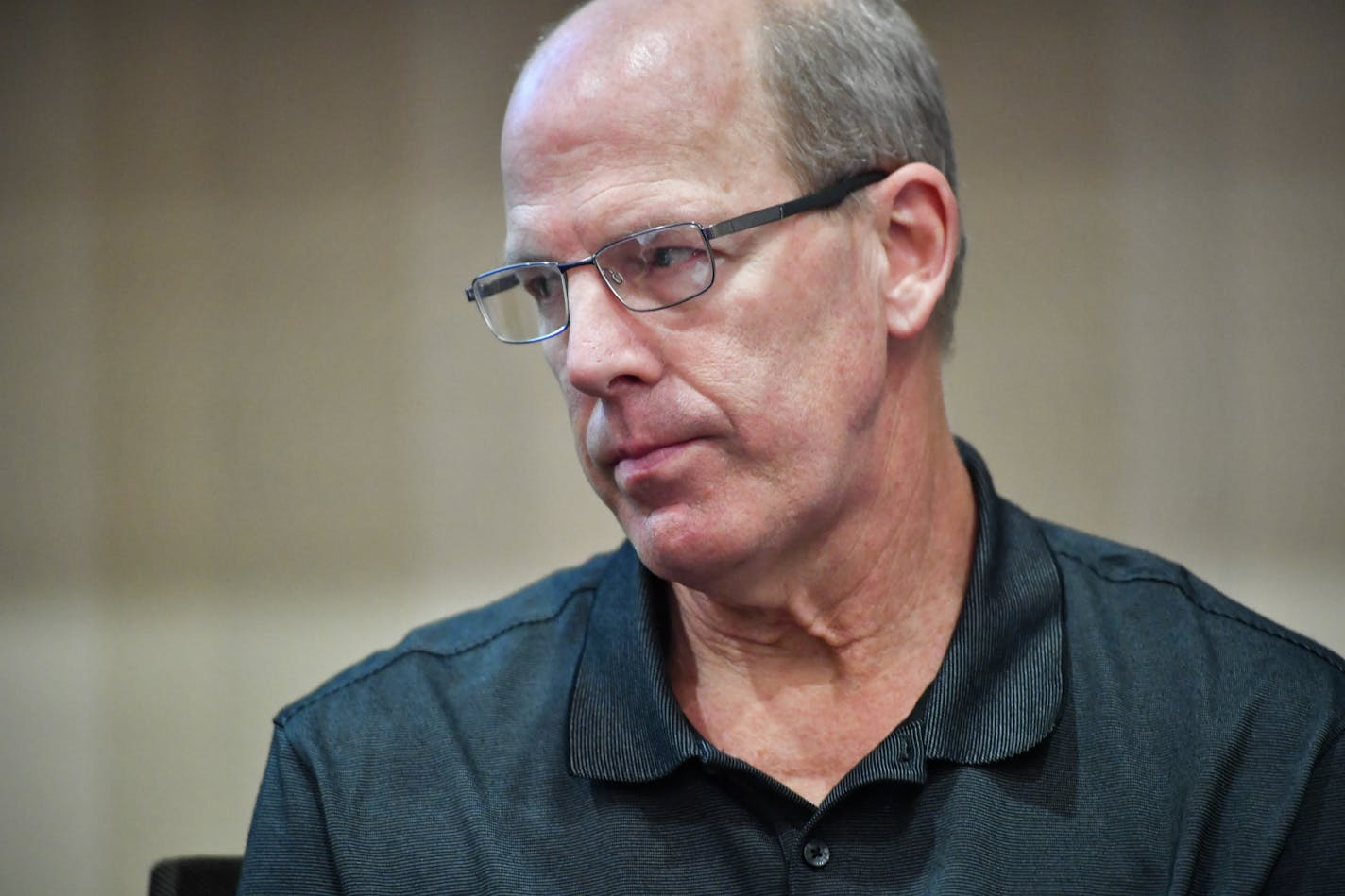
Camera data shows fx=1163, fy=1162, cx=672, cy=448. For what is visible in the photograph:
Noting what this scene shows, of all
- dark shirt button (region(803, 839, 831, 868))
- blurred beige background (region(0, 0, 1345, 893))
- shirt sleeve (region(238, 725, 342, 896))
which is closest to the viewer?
dark shirt button (region(803, 839, 831, 868))

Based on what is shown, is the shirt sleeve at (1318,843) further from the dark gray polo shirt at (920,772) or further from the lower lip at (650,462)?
the lower lip at (650,462)

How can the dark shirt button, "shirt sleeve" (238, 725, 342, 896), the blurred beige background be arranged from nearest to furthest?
the dark shirt button → "shirt sleeve" (238, 725, 342, 896) → the blurred beige background

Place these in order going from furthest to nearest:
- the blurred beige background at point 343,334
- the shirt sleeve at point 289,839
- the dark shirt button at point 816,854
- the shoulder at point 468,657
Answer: the blurred beige background at point 343,334
the shoulder at point 468,657
the shirt sleeve at point 289,839
the dark shirt button at point 816,854

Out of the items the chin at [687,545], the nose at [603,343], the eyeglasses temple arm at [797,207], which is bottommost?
the chin at [687,545]

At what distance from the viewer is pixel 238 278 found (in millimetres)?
2232

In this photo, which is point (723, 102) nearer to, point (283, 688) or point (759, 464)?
point (759, 464)

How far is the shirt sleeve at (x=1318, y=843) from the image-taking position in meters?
1.17

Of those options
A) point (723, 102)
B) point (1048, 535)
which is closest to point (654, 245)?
point (723, 102)

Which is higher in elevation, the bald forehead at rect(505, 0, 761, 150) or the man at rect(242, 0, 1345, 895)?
the bald forehead at rect(505, 0, 761, 150)

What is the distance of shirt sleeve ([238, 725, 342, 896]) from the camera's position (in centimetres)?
127

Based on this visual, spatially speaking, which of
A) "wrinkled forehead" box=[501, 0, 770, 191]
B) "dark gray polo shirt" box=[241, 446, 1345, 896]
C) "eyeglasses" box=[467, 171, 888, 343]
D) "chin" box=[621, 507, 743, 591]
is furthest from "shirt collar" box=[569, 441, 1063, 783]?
"wrinkled forehead" box=[501, 0, 770, 191]

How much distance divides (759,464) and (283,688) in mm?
1427

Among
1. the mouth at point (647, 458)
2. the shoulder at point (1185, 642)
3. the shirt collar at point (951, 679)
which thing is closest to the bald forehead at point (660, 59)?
the mouth at point (647, 458)

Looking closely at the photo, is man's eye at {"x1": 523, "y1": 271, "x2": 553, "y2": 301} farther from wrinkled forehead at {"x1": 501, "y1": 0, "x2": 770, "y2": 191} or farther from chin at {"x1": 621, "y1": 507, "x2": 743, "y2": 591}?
chin at {"x1": 621, "y1": 507, "x2": 743, "y2": 591}
